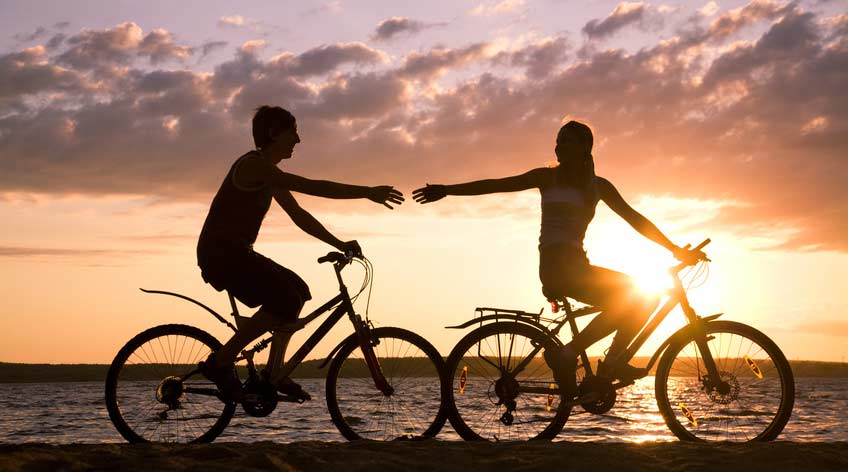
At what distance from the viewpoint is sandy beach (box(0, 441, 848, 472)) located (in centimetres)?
577

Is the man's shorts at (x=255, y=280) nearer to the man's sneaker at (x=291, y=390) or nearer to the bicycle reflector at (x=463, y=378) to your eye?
the man's sneaker at (x=291, y=390)

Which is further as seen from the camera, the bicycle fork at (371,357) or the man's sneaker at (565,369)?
the bicycle fork at (371,357)

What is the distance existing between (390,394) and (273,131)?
2.54 meters

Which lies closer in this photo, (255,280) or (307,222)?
(255,280)

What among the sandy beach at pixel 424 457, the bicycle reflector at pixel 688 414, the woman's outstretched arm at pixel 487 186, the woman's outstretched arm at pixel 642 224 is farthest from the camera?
the woman's outstretched arm at pixel 642 224

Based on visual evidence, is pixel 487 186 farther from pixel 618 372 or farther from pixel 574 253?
pixel 618 372

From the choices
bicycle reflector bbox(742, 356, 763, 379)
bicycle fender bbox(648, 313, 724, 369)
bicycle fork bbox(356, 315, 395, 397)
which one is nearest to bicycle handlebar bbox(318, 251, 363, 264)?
bicycle fork bbox(356, 315, 395, 397)

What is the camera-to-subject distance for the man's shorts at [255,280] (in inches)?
289

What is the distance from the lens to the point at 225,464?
576cm

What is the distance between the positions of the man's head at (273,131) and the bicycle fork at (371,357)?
5.39 feet

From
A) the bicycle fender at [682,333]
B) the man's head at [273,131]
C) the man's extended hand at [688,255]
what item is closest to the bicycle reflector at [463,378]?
the bicycle fender at [682,333]

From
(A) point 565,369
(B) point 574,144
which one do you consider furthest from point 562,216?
(A) point 565,369

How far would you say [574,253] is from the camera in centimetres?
736

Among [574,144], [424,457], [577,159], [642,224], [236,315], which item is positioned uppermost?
[574,144]
